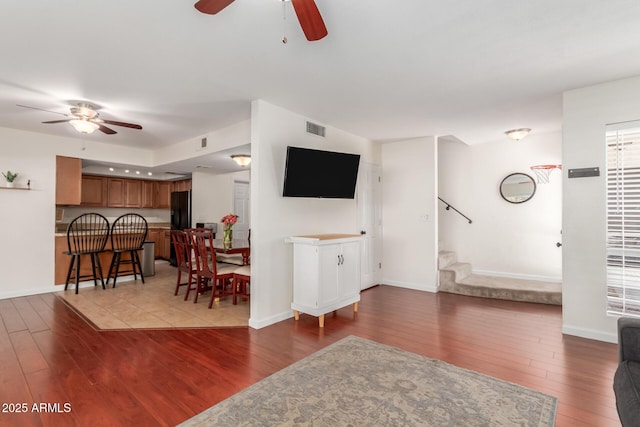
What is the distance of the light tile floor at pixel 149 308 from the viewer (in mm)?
3442

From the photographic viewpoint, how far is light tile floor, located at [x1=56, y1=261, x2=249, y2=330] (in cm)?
344

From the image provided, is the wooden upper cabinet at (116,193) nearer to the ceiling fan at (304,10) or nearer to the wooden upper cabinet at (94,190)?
the wooden upper cabinet at (94,190)

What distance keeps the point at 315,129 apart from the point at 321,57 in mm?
1747

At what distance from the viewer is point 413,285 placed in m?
5.16

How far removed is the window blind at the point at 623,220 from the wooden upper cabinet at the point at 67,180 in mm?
7491

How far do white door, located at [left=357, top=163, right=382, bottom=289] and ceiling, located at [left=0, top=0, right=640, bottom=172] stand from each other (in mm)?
1413

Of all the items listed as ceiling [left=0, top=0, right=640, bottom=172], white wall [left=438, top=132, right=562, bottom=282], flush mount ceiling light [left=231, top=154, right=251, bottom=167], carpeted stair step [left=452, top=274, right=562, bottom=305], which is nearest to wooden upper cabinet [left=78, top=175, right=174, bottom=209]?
ceiling [left=0, top=0, right=640, bottom=172]

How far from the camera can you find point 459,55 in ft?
8.08

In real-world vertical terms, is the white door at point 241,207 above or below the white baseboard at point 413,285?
above

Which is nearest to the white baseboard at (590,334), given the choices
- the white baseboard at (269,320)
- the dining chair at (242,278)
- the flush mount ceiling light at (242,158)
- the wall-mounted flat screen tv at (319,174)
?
the wall-mounted flat screen tv at (319,174)

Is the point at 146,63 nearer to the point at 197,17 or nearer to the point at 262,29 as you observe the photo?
the point at 197,17

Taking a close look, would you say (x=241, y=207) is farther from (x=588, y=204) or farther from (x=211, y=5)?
(x=588, y=204)

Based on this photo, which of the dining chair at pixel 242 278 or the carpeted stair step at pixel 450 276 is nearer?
the dining chair at pixel 242 278

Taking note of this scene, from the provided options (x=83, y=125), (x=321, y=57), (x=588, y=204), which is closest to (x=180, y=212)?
(x=83, y=125)
